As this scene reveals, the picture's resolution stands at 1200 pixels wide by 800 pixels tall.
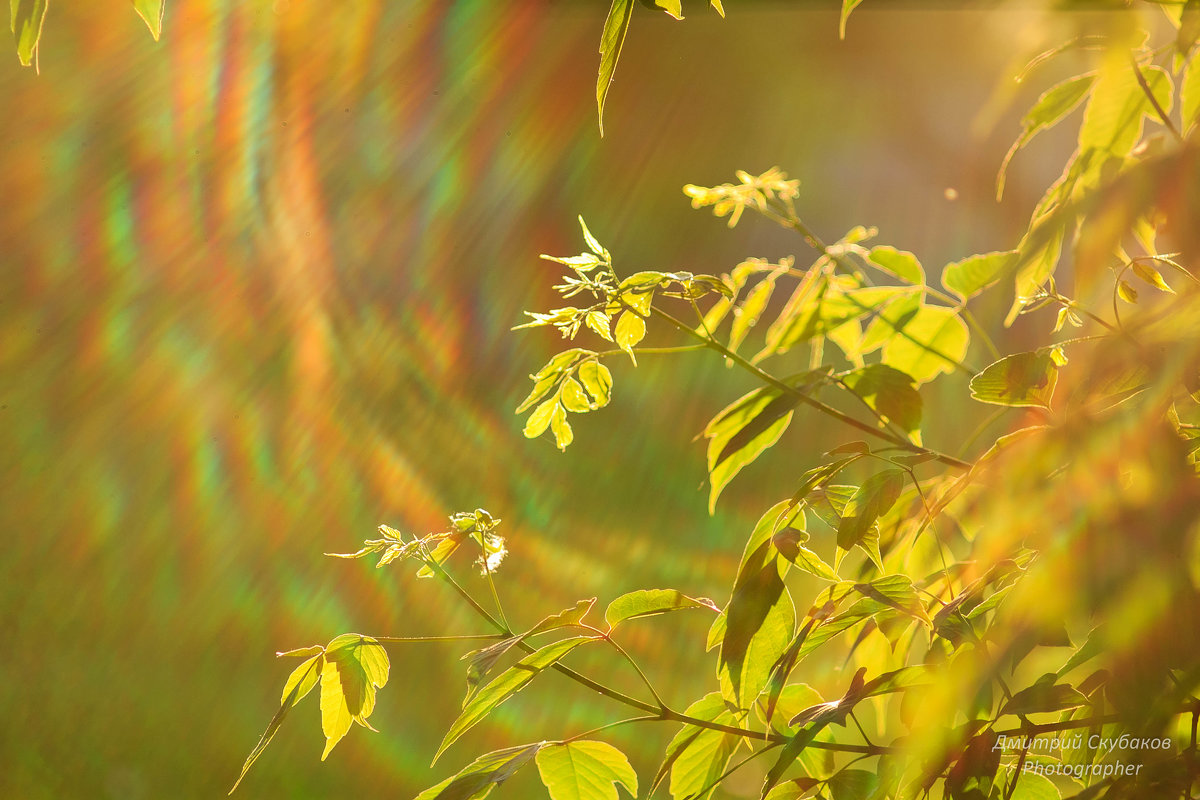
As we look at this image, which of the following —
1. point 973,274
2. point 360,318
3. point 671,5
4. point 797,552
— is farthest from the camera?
point 360,318

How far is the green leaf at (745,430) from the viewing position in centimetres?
38

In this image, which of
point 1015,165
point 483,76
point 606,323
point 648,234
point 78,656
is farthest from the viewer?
point 483,76

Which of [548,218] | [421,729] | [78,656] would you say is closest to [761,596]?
[421,729]

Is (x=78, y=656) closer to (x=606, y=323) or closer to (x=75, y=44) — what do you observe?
(x=75, y=44)

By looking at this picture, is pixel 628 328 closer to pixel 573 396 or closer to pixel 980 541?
pixel 573 396

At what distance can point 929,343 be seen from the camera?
471mm

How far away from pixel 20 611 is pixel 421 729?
105cm

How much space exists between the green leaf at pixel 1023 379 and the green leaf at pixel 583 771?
0.23 meters

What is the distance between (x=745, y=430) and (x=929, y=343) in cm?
16

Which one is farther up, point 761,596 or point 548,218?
point 761,596

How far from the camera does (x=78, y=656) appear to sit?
6.23ft

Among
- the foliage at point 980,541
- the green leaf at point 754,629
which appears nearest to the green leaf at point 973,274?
the foliage at point 980,541

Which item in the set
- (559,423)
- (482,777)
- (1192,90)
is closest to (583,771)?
(482,777)

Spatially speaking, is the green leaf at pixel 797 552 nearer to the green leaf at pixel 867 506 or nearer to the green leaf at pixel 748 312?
the green leaf at pixel 867 506
